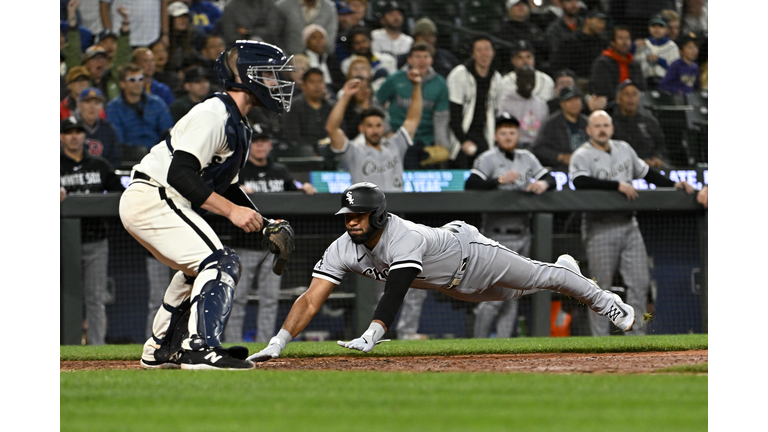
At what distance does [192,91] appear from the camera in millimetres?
9773

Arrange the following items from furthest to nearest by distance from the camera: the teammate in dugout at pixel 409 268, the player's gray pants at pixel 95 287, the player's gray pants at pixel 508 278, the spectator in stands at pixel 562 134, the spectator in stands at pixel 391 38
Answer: the spectator in stands at pixel 391 38, the spectator in stands at pixel 562 134, the player's gray pants at pixel 95 287, the player's gray pants at pixel 508 278, the teammate in dugout at pixel 409 268

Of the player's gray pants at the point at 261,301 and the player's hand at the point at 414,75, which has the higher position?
the player's hand at the point at 414,75

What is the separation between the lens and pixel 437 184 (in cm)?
959

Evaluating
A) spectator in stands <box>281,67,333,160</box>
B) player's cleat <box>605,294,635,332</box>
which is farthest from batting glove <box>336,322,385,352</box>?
spectator in stands <box>281,67,333,160</box>


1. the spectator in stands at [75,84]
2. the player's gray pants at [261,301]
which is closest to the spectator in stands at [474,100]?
the player's gray pants at [261,301]

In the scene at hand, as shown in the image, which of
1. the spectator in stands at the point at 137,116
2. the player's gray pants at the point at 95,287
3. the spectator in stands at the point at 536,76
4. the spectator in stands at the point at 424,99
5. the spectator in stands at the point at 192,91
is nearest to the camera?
the player's gray pants at the point at 95,287

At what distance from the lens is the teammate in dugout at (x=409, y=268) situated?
17.5 feet

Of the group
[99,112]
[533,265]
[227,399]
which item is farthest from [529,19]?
[227,399]

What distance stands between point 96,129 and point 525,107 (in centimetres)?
470

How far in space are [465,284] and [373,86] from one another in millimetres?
5078

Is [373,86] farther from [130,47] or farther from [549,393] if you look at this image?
[549,393]

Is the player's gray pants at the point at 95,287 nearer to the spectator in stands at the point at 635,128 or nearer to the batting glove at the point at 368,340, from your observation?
the batting glove at the point at 368,340

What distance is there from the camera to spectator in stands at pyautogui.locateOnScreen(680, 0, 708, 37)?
11.8 m

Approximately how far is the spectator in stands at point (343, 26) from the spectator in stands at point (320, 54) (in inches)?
7.7
